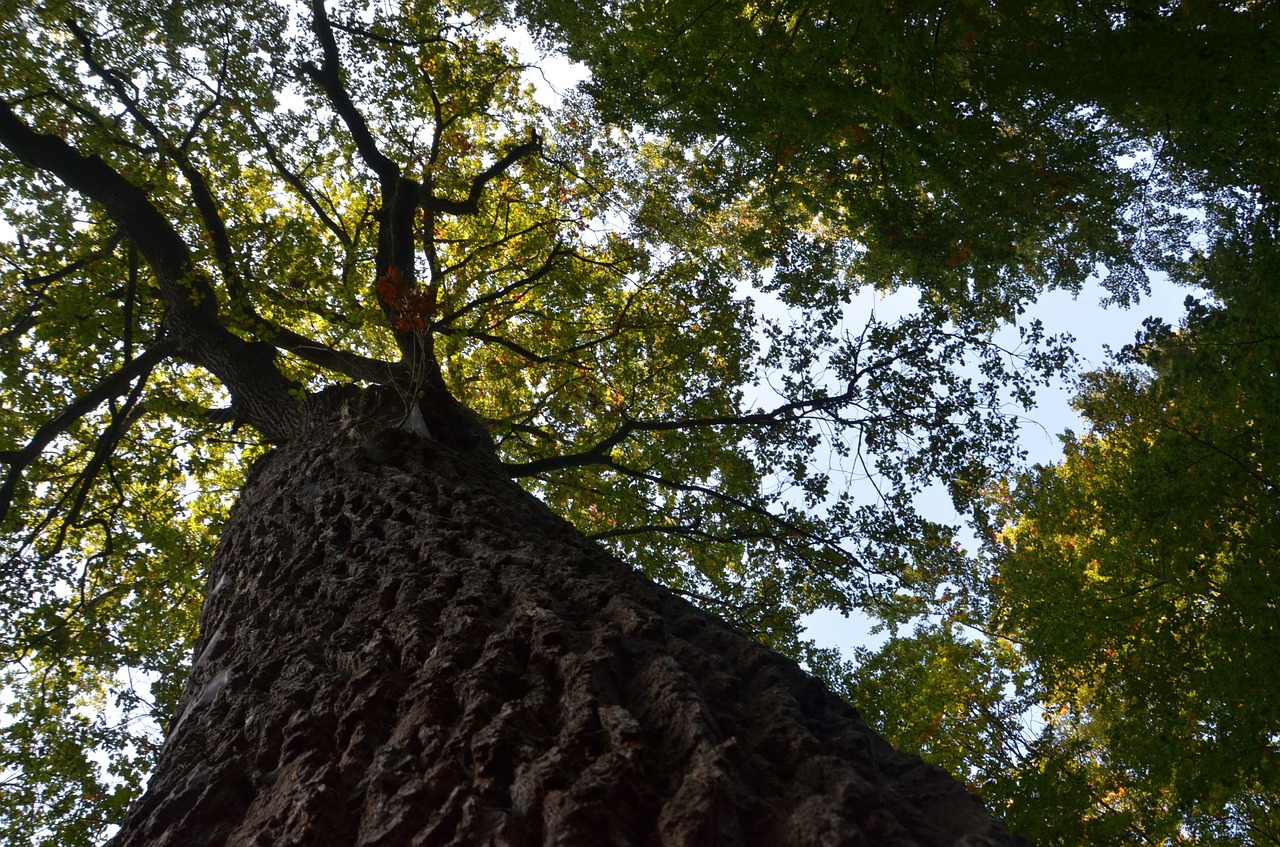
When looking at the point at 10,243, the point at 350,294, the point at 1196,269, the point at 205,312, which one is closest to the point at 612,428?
the point at 350,294

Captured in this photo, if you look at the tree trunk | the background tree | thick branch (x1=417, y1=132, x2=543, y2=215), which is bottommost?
the tree trunk

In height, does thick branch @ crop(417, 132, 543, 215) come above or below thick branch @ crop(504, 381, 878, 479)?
above

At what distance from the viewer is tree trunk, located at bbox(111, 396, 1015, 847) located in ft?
4.57

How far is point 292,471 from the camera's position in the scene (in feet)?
15.3

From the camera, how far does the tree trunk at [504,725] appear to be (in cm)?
139

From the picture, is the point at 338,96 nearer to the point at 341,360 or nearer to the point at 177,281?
the point at 177,281

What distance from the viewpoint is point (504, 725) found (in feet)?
5.49

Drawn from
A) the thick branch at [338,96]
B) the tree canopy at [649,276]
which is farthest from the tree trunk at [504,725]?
the thick branch at [338,96]

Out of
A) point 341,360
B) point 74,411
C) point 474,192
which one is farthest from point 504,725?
point 474,192

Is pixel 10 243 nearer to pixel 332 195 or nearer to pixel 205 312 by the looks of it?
pixel 205 312

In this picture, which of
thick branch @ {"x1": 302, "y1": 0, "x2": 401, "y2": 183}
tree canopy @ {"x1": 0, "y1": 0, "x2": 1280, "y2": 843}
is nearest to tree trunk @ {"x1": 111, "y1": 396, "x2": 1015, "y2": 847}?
tree canopy @ {"x1": 0, "y1": 0, "x2": 1280, "y2": 843}

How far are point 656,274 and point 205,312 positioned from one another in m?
4.83

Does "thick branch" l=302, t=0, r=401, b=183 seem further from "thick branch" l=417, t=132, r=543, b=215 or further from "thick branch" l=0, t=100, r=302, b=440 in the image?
"thick branch" l=0, t=100, r=302, b=440

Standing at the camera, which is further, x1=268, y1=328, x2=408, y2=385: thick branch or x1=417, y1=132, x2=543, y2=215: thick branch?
x1=417, y1=132, x2=543, y2=215: thick branch
